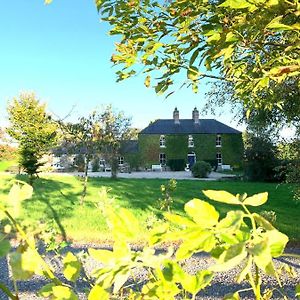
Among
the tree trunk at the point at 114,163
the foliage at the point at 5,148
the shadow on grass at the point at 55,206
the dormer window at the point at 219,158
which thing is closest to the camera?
the shadow on grass at the point at 55,206

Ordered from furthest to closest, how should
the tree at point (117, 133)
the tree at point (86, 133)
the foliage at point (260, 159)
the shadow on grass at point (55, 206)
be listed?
the foliage at point (260, 159) < the tree at point (117, 133) < the tree at point (86, 133) < the shadow on grass at point (55, 206)

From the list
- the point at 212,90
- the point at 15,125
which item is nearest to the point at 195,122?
the point at 15,125

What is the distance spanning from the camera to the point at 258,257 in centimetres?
40

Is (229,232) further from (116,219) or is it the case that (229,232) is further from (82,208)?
(82,208)

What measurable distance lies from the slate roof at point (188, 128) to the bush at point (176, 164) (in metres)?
2.91

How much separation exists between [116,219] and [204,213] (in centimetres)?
12

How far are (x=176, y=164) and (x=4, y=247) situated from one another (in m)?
39.4

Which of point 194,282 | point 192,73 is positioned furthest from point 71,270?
point 192,73

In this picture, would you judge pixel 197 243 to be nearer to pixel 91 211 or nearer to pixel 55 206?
pixel 91 211

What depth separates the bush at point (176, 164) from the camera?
39469 millimetres

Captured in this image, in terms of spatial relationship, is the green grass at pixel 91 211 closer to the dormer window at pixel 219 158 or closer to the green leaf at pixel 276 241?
the green leaf at pixel 276 241

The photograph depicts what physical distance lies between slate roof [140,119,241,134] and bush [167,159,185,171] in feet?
9.56

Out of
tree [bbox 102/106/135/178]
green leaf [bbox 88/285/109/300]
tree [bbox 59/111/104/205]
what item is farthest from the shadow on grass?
green leaf [bbox 88/285/109/300]

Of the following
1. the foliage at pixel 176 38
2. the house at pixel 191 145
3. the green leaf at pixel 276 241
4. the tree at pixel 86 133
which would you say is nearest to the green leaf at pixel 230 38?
the foliage at pixel 176 38
